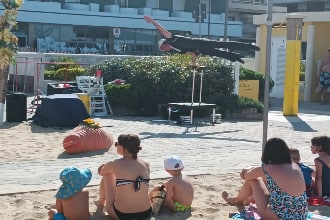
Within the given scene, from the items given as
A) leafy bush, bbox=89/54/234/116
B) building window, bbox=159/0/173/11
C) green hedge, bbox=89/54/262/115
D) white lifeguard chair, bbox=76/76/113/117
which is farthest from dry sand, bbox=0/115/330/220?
building window, bbox=159/0/173/11

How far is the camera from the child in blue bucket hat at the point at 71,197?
5.73m

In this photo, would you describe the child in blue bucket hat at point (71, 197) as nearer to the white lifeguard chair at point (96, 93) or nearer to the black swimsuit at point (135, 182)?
the black swimsuit at point (135, 182)

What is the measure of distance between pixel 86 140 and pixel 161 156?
1331 mm

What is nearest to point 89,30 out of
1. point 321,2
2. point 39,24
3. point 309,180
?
point 39,24

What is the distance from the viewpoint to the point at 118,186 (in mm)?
5926

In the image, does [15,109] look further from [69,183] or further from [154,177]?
[69,183]

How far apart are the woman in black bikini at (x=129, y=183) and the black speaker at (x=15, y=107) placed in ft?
29.2

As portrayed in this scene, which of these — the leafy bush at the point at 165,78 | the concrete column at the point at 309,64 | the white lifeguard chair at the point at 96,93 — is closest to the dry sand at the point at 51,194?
the white lifeguard chair at the point at 96,93

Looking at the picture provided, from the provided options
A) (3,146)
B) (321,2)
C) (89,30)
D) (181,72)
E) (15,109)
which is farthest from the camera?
(321,2)

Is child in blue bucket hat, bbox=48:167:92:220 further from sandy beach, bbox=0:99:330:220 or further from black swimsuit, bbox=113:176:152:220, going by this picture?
sandy beach, bbox=0:99:330:220

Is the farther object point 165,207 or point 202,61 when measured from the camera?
point 202,61

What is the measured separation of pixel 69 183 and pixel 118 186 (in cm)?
49

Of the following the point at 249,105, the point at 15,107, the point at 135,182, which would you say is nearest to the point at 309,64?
the point at 249,105

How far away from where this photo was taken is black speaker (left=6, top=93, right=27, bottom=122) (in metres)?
14.4
